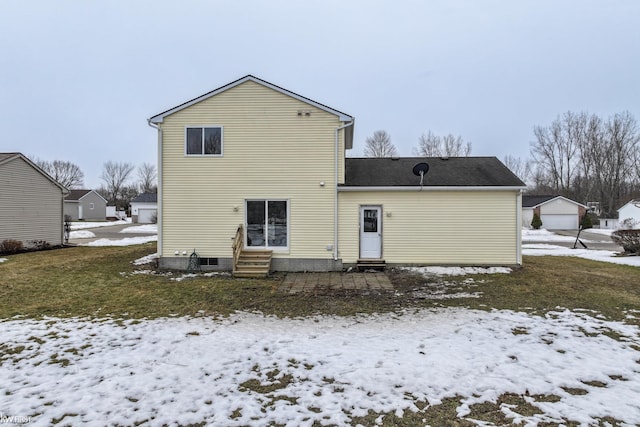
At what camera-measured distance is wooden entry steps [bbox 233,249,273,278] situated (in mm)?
10062

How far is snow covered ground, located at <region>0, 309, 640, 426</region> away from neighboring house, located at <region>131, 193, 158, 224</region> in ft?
142

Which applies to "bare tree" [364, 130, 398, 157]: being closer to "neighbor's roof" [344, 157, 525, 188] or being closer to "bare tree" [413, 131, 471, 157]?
"bare tree" [413, 131, 471, 157]

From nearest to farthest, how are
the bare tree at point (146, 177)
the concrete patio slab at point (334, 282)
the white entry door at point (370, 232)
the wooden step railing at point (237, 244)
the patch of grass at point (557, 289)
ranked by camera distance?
the patch of grass at point (557, 289)
the concrete patio slab at point (334, 282)
the wooden step railing at point (237, 244)
the white entry door at point (370, 232)
the bare tree at point (146, 177)

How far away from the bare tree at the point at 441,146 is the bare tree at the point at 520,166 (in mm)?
17848

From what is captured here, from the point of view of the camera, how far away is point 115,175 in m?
73.6

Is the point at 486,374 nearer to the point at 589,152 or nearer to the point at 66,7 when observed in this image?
the point at 66,7

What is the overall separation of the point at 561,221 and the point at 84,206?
2502 inches

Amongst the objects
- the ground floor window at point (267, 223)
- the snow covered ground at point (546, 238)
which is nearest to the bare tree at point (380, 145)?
the snow covered ground at point (546, 238)

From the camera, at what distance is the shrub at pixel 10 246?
1520cm

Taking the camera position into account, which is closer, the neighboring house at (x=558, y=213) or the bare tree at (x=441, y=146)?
the neighboring house at (x=558, y=213)

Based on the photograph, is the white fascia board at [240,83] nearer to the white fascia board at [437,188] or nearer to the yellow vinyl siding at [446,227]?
the white fascia board at [437,188]

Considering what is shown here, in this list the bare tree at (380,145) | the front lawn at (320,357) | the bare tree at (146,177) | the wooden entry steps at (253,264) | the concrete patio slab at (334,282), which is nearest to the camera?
the front lawn at (320,357)

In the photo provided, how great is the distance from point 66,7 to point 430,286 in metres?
19.3

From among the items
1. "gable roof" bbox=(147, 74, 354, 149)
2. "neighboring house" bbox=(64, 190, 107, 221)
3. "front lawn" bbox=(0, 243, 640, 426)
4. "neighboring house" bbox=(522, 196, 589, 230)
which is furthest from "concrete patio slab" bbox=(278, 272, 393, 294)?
"neighboring house" bbox=(64, 190, 107, 221)
